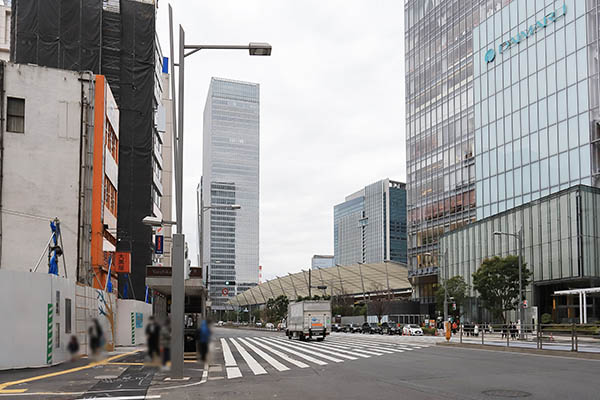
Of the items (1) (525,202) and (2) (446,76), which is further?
(2) (446,76)

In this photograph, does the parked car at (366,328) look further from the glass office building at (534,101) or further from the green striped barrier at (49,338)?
the green striped barrier at (49,338)

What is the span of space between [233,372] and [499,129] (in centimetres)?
8984

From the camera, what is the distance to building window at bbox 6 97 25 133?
2987 millimetres

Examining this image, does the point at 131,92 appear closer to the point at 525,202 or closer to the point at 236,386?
the point at 236,386

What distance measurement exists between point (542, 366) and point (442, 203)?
10170cm

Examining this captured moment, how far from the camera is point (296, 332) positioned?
248ft

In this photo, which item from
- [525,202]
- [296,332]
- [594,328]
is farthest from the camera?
[525,202]

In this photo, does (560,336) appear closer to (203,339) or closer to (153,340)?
(203,339)

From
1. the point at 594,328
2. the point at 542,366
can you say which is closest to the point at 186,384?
the point at 542,366

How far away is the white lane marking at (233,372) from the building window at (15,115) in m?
25.6

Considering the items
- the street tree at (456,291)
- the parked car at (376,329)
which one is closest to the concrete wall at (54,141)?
the street tree at (456,291)

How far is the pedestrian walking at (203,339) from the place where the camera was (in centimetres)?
183

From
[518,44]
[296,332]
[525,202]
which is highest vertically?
[518,44]

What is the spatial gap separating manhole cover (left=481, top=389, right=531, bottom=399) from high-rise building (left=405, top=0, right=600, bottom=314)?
65162mm
